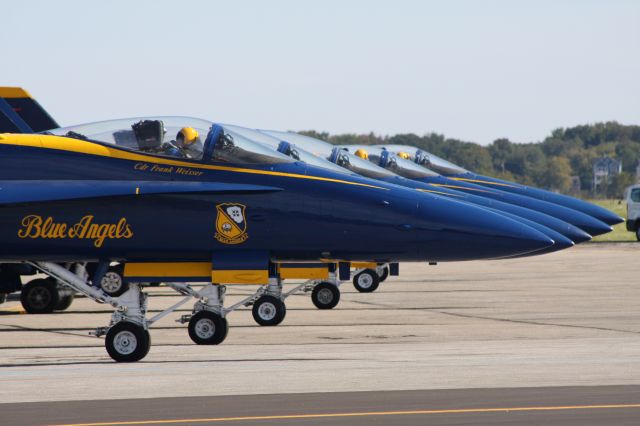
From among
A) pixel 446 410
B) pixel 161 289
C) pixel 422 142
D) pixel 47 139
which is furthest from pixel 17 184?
pixel 422 142

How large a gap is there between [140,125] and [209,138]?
2.85 ft

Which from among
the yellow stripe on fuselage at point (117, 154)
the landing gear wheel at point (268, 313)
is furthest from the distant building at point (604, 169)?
the yellow stripe on fuselage at point (117, 154)

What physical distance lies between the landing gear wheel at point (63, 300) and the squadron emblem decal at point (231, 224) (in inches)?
370

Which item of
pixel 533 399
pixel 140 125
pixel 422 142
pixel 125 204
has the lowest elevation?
pixel 533 399

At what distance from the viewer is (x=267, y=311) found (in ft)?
66.8

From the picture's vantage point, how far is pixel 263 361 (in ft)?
48.8

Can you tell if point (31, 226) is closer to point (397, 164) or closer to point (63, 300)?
point (63, 300)

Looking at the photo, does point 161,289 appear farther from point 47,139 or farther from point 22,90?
point 47,139

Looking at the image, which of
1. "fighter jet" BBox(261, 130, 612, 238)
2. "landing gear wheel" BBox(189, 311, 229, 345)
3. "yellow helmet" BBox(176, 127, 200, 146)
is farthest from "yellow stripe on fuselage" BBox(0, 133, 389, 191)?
"fighter jet" BBox(261, 130, 612, 238)

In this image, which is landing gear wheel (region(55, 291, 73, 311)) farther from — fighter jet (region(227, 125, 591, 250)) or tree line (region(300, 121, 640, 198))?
tree line (region(300, 121, 640, 198))

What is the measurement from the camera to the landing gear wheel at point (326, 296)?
24.1 m

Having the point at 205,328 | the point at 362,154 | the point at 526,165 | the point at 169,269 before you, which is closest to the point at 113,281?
the point at 362,154

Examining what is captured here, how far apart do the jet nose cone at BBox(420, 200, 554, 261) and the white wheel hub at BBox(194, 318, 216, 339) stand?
10.8 feet

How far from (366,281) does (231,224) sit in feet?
45.7
